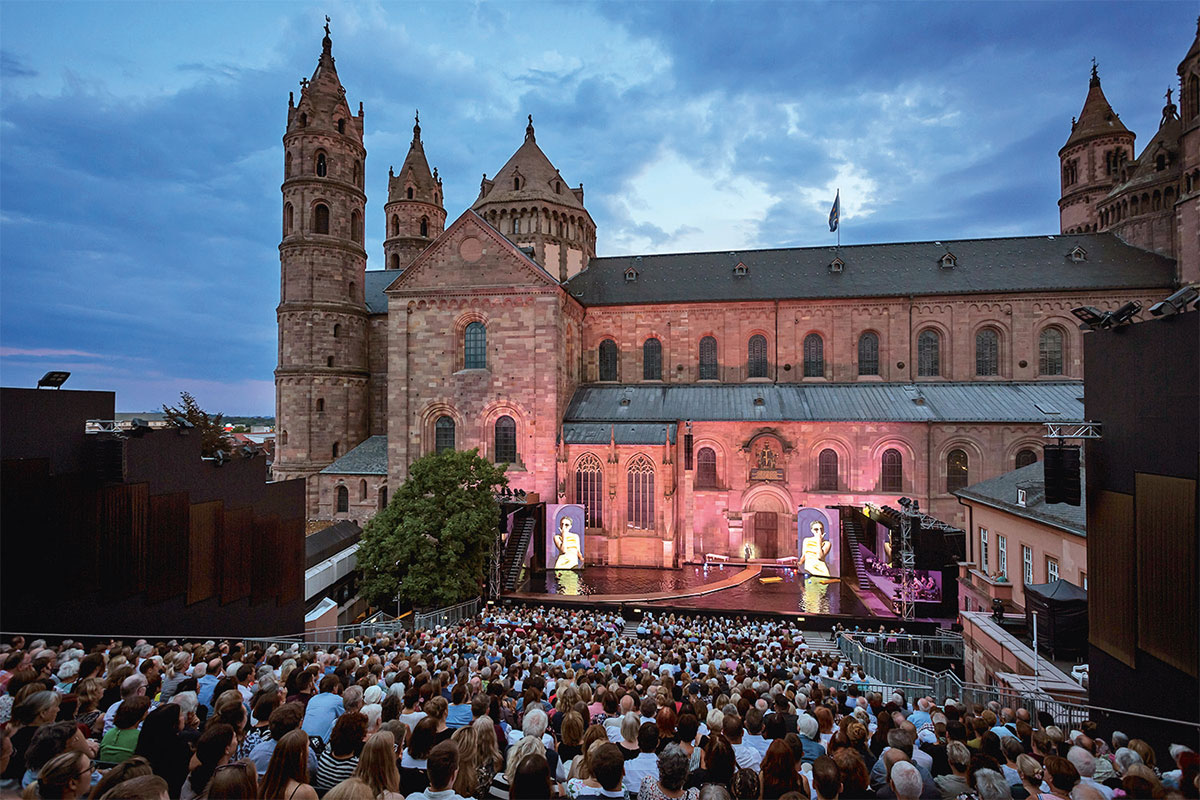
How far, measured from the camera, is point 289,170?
38719mm

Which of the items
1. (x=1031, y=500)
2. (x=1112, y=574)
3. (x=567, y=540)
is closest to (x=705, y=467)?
(x=567, y=540)

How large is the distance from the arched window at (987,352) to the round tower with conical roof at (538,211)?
A: 2707 centimetres

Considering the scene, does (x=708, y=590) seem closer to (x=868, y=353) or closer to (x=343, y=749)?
(x=868, y=353)

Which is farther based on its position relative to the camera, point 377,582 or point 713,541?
point 713,541

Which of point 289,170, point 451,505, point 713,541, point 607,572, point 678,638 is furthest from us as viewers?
point 289,170

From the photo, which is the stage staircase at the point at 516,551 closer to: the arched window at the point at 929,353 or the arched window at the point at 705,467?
the arched window at the point at 705,467

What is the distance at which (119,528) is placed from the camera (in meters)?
12.4

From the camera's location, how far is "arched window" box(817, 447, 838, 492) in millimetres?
32688

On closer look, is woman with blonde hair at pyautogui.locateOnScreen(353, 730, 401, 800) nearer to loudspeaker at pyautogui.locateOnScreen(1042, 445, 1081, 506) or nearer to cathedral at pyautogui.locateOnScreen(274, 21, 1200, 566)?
loudspeaker at pyautogui.locateOnScreen(1042, 445, 1081, 506)

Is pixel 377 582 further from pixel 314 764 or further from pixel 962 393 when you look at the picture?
pixel 962 393

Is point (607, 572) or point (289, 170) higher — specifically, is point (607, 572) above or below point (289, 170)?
below

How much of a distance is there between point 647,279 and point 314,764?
36677mm

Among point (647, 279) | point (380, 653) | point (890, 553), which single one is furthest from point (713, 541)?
point (380, 653)

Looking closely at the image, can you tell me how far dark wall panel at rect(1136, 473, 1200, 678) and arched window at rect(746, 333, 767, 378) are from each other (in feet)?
90.8
